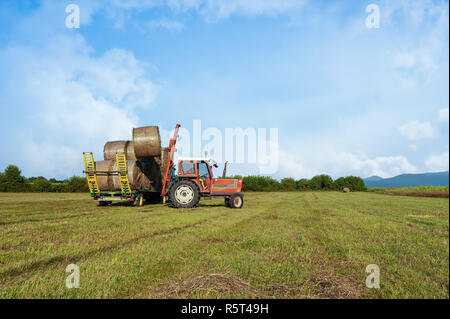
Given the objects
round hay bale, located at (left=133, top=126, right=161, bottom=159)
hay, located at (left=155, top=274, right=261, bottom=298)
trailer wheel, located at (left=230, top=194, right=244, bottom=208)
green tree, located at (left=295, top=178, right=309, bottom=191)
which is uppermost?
round hay bale, located at (left=133, top=126, right=161, bottom=159)

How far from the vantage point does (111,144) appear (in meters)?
15.2

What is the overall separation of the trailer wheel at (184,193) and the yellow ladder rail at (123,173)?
2.38 m

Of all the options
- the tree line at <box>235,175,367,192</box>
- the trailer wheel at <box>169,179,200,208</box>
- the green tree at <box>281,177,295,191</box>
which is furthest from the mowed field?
the green tree at <box>281,177,295,191</box>

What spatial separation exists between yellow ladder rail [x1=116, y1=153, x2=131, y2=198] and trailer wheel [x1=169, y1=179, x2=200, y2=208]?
238 cm

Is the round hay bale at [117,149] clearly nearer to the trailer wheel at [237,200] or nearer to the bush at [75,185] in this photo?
the trailer wheel at [237,200]

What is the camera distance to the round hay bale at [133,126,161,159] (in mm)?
13695

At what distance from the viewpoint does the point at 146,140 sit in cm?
1368

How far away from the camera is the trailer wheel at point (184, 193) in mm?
13430

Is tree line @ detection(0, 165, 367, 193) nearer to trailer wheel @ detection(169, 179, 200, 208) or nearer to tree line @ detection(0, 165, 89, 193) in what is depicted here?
tree line @ detection(0, 165, 89, 193)

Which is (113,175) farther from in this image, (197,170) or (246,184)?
(246,184)
